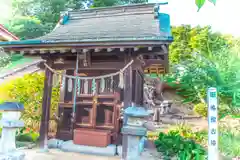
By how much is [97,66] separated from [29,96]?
4205 millimetres

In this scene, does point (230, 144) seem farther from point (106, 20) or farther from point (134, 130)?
point (106, 20)

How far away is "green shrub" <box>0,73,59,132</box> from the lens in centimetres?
805

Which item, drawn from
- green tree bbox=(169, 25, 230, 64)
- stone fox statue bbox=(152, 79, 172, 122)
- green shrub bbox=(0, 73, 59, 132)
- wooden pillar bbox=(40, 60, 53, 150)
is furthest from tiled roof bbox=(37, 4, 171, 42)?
stone fox statue bbox=(152, 79, 172, 122)

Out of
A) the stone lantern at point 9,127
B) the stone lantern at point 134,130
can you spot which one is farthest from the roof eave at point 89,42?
the stone lantern at point 9,127

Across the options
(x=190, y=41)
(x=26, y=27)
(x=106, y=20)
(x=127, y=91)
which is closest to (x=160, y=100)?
(x=190, y=41)

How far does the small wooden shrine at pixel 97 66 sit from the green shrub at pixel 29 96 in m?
2.12

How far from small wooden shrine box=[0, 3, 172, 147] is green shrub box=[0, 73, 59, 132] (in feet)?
6.95

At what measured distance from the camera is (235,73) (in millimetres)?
9070

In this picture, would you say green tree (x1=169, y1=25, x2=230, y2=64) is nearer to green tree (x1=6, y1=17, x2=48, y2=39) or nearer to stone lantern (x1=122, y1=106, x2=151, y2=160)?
stone lantern (x1=122, y1=106, x2=151, y2=160)

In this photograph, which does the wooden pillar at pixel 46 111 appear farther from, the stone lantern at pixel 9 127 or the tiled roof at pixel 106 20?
the tiled roof at pixel 106 20

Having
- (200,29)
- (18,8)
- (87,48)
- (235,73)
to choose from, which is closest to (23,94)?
(87,48)

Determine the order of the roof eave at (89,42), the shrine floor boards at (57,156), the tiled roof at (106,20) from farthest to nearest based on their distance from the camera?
the tiled roof at (106,20) → the shrine floor boards at (57,156) → the roof eave at (89,42)

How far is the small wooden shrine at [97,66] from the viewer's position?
5.09 meters

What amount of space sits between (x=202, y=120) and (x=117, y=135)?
36.4ft
